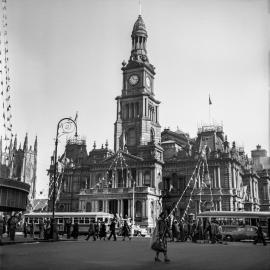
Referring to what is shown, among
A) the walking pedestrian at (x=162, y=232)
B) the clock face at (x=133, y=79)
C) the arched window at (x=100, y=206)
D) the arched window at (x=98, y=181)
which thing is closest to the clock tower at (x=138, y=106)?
the clock face at (x=133, y=79)

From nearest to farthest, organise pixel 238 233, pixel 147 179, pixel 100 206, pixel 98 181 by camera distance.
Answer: pixel 238 233 → pixel 100 206 → pixel 147 179 → pixel 98 181

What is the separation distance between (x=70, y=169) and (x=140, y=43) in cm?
2943

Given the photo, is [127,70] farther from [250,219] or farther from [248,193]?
[250,219]

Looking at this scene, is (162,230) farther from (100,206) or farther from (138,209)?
(100,206)

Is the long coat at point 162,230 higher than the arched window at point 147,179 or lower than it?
lower

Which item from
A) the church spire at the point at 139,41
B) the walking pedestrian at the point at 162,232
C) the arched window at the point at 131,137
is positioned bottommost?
the walking pedestrian at the point at 162,232

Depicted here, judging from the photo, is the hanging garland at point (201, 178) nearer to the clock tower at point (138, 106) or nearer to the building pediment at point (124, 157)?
the clock tower at point (138, 106)

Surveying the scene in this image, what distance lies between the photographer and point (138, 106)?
7481 centimetres

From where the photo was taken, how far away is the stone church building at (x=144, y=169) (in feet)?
216

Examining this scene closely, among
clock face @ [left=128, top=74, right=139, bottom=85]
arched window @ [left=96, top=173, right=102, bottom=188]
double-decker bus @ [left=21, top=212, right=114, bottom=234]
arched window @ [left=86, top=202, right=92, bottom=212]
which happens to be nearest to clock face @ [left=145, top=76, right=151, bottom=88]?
clock face @ [left=128, top=74, right=139, bottom=85]

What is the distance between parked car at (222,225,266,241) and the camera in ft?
124

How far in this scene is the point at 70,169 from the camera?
78.4m

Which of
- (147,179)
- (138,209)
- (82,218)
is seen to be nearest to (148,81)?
(147,179)

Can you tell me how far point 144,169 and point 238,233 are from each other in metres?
32.5
